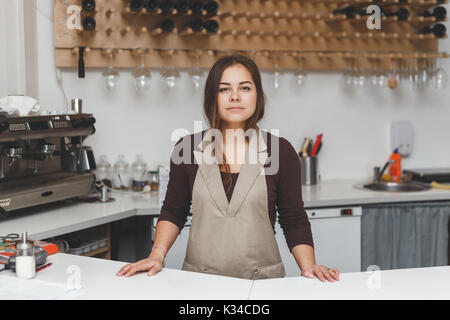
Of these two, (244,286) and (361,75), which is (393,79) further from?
(244,286)

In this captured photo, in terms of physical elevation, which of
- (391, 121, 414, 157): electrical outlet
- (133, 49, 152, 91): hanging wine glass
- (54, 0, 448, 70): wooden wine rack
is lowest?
(391, 121, 414, 157): electrical outlet

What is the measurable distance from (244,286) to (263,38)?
2247mm

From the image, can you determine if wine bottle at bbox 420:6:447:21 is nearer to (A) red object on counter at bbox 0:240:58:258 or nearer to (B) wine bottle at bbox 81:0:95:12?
(B) wine bottle at bbox 81:0:95:12

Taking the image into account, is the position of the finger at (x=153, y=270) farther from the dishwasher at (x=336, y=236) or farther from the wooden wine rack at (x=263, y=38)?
the wooden wine rack at (x=263, y=38)

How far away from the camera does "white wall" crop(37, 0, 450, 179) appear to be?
322cm

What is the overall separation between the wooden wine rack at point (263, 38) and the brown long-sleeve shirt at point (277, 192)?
1.42 metres

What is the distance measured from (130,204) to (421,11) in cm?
234

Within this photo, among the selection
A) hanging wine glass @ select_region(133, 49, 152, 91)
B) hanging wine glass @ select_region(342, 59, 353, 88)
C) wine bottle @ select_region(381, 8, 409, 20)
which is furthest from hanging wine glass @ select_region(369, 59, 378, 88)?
hanging wine glass @ select_region(133, 49, 152, 91)

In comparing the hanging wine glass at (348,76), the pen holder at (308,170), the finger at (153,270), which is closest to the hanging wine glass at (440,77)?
the hanging wine glass at (348,76)

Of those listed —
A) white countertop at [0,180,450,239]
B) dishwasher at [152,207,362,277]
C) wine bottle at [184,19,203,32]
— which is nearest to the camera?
white countertop at [0,180,450,239]

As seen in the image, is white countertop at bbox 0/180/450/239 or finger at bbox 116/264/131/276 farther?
white countertop at bbox 0/180/450/239

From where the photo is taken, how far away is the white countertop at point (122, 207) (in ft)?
7.41

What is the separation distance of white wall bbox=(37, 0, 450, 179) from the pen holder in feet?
0.65

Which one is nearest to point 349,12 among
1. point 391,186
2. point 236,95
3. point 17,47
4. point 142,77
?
point 391,186
